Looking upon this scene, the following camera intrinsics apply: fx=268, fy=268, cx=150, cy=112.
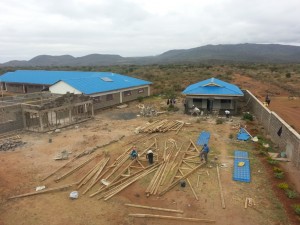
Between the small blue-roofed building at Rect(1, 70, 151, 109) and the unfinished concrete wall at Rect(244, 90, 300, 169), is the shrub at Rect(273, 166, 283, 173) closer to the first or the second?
the unfinished concrete wall at Rect(244, 90, 300, 169)

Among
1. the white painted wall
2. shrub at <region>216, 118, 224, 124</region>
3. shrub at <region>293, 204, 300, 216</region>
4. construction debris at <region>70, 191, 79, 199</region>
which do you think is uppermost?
the white painted wall

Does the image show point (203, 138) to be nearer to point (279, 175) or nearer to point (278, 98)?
point (279, 175)

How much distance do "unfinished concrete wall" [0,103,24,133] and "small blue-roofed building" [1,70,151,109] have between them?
24.9 feet

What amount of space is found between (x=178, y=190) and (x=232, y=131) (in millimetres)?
11206

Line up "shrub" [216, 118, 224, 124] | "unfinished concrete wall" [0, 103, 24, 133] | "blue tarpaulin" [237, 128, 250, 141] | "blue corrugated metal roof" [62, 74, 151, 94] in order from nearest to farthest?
"blue tarpaulin" [237, 128, 250, 141] < "unfinished concrete wall" [0, 103, 24, 133] < "shrub" [216, 118, 224, 124] < "blue corrugated metal roof" [62, 74, 151, 94]

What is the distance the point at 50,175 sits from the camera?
14625mm

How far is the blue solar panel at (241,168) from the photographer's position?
1382cm

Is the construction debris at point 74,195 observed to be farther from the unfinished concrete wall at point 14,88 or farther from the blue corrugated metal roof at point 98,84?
the unfinished concrete wall at point 14,88

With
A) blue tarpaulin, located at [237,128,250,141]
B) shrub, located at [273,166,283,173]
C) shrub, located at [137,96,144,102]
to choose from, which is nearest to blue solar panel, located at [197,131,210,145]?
blue tarpaulin, located at [237,128,250,141]

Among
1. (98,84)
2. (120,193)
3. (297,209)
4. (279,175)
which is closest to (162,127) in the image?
(120,193)

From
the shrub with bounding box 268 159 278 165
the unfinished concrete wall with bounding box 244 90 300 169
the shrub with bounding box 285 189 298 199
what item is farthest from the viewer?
the shrub with bounding box 268 159 278 165

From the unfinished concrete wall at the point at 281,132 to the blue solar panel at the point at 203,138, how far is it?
4612mm

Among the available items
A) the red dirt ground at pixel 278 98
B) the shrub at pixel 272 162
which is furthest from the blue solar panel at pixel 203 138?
the red dirt ground at pixel 278 98

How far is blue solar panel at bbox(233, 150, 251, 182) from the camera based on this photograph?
544 inches
